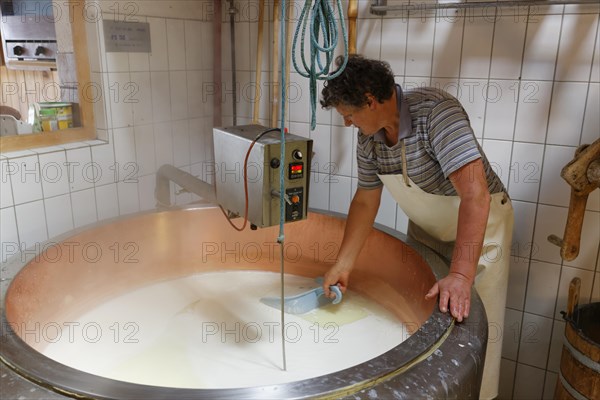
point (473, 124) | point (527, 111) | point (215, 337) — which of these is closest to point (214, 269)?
point (215, 337)

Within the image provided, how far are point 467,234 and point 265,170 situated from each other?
2.19ft

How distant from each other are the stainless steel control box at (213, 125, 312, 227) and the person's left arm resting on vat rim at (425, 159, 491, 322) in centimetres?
49

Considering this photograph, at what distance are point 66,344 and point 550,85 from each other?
7.05 ft

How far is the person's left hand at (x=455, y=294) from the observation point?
1.41m

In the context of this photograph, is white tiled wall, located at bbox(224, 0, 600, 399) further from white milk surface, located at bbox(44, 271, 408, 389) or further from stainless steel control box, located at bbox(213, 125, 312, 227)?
stainless steel control box, located at bbox(213, 125, 312, 227)

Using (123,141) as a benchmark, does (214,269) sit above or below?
below

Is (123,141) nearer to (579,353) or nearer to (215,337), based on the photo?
(215,337)

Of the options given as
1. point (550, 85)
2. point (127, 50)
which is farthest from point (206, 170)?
point (550, 85)

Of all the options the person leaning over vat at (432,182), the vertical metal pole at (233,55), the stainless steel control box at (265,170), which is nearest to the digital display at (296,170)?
the stainless steel control box at (265,170)

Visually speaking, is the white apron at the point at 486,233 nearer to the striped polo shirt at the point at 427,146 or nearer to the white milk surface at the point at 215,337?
the striped polo shirt at the point at 427,146

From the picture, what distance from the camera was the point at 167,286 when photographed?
2.27m

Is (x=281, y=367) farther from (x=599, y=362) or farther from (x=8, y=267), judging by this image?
(x=599, y=362)

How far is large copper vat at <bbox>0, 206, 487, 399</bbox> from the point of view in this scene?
1.09 m

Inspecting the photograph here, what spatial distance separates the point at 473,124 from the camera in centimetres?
229
